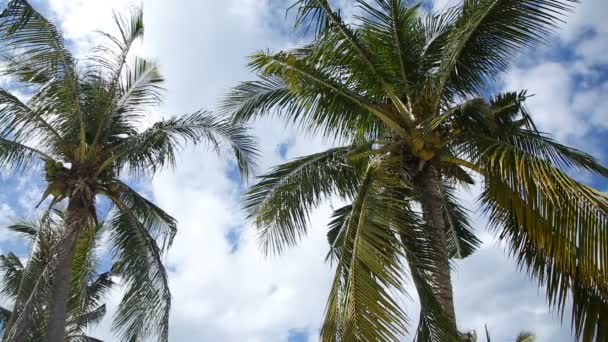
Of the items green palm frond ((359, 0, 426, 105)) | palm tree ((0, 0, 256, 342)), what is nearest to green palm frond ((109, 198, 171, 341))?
palm tree ((0, 0, 256, 342))

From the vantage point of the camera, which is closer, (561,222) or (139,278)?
(561,222)

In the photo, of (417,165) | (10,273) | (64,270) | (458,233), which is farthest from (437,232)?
(10,273)

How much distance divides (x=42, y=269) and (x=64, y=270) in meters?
0.40

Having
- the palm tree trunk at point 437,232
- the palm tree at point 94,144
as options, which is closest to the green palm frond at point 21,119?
the palm tree at point 94,144

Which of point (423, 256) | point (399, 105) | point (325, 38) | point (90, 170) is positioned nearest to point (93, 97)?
point (90, 170)

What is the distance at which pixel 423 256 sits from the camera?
8.30 metres

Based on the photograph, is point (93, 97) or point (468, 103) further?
point (93, 97)

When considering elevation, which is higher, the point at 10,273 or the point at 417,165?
the point at 10,273

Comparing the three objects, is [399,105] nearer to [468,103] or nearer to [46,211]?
[468,103]

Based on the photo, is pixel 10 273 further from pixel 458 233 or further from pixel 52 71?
pixel 458 233

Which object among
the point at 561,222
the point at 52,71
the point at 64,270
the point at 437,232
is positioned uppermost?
the point at 52,71

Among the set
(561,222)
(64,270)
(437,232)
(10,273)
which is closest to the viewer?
(561,222)

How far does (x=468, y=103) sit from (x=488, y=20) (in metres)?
1.33

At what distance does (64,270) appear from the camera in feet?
33.6
